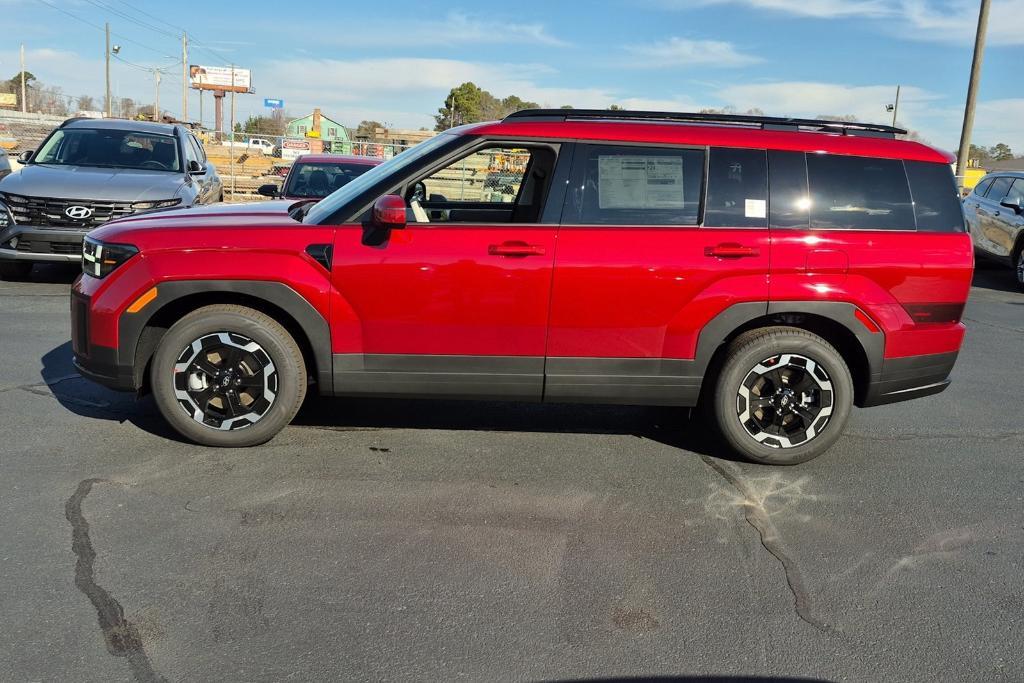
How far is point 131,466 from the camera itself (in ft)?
14.5

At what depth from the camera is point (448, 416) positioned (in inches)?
217

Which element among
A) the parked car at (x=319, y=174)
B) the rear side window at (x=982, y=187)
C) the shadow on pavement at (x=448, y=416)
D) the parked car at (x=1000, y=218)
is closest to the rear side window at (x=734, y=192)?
the shadow on pavement at (x=448, y=416)

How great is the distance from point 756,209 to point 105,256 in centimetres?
351

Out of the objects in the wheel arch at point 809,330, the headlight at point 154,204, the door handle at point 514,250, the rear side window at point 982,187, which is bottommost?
the wheel arch at point 809,330

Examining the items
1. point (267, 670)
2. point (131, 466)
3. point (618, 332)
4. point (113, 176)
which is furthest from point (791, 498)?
point (113, 176)

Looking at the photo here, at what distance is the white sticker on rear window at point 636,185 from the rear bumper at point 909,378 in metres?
1.50

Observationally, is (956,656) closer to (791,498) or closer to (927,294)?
(791,498)

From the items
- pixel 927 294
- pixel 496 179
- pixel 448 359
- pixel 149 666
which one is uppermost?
pixel 496 179

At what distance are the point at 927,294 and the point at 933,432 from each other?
1.33 metres

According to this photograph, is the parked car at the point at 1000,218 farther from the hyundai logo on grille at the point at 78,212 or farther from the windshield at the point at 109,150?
the hyundai logo on grille at the point at 78,212

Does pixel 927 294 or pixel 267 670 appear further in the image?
pixel 927 294

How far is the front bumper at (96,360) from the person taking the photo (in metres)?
4.61

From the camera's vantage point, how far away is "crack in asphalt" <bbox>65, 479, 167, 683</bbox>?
278 centimetres

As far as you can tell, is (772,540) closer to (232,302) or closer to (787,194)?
(787,194)
